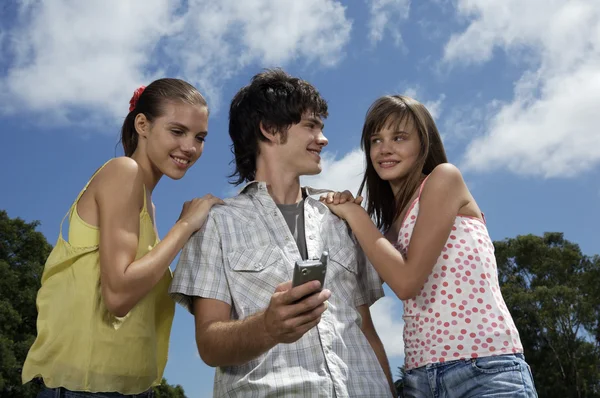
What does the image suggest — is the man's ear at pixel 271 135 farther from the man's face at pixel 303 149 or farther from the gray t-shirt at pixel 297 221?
the gray t-shirt at pixel 297 221

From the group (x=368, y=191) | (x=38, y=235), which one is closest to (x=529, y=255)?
(x=38, y=235)

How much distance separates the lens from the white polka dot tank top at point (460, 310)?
374 centimetres

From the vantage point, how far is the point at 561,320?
29.9 m

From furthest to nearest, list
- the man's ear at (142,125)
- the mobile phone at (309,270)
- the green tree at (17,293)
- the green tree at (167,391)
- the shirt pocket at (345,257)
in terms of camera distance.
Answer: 1. the green tree at (167,391)
2. the green tree at (17,293)
3. the man's ear at (142,125)
4. the shirt pocket at (345,257)
5. the mobile phone at (309,270)

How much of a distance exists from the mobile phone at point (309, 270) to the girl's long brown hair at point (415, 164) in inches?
68.8

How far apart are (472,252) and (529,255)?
97.5 ft

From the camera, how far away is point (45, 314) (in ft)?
13.3

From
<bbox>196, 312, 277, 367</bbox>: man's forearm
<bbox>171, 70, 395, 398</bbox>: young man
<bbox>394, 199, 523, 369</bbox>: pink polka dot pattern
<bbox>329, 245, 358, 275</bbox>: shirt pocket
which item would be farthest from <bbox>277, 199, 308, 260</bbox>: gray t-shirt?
<bbox>196, 312, 277, 367</bbox>: man's forearm

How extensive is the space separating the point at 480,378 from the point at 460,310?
1.27 ft

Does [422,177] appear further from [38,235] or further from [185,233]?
[38,235]

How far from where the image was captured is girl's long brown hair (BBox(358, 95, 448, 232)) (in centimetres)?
447

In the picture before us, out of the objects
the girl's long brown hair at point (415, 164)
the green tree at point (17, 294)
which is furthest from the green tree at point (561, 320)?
the girl's long brown hair at point (415, 164)

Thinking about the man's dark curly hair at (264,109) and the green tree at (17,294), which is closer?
the man's dark curly hair at (264,109)

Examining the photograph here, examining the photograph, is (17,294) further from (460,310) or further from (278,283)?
(460,310)
